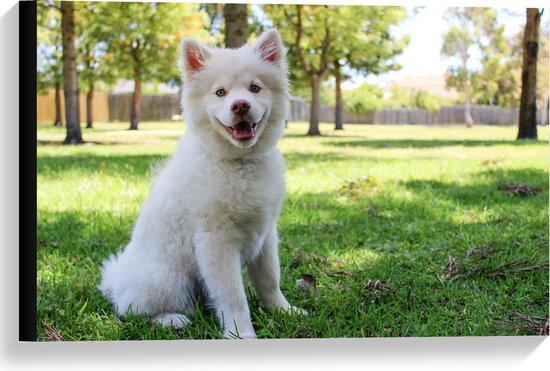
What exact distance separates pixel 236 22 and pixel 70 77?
114 cm

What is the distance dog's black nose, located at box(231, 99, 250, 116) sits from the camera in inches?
70.3

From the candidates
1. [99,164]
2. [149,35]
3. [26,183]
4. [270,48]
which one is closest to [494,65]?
[149,35]

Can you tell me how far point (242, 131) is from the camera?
1863mm

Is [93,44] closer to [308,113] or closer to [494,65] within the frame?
[308,113]

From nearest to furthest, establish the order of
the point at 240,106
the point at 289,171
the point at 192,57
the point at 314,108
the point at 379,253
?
1. the point at 240,106
2. the point at 192,57
3. the point at 379,253
4. the point at 289,171
5. the point at 314,108

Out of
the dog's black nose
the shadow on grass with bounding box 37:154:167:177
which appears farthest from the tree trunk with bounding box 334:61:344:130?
the dog's black nose

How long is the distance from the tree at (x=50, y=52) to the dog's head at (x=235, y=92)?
109 cm

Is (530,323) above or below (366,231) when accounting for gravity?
below

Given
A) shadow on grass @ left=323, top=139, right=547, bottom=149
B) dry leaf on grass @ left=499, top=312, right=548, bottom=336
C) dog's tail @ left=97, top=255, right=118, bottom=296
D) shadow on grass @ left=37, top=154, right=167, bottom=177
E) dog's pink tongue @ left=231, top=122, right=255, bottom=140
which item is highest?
dog's pink tongue @ left=231, top=122, right=255, bottom=140

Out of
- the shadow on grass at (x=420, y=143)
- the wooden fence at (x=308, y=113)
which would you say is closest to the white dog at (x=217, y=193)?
the wooden fence at (x=308, y=113)

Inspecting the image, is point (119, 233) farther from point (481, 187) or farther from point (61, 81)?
point (481, 187)

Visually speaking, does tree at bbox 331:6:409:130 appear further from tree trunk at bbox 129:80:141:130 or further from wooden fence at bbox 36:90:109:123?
wooden fence at bbox 36:90:109:123

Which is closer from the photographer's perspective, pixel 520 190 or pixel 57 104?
pixel 57 104

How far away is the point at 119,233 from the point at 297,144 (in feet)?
8.12
